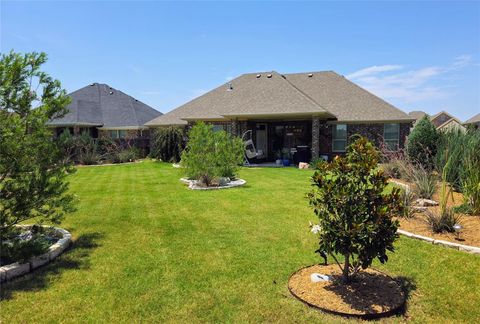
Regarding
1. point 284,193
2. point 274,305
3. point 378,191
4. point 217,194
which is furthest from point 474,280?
point 217,194

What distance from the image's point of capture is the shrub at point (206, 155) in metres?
12.1

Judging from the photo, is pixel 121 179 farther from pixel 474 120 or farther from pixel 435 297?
pixel 474 120

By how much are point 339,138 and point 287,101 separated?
4.53 metres

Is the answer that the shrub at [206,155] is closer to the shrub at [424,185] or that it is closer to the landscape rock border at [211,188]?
the landscape rock border at [211,188]

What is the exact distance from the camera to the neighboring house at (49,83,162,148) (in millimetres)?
27875

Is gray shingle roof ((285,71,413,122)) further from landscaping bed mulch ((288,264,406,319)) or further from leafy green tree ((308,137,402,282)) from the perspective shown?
leafy green tree ((308,137,402,282))

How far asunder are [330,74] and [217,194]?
64.3ft

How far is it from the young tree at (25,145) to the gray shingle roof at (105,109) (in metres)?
22.9

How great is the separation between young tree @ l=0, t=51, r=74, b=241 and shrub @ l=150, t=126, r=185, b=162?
17.2 meters

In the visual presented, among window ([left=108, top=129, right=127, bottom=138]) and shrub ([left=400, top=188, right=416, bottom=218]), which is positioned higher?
window ([left=108, top=129, right=127, bottom=138])

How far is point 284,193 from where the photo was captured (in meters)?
10.8

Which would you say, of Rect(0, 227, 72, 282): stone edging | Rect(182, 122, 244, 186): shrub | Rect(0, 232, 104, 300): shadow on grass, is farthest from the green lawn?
Rect(182, 122, 244, 186): shrub

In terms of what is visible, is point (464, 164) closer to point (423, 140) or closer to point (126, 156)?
point (423, 140)

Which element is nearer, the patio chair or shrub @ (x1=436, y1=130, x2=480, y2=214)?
shrub @ (x1=436, y1=130, x2=480, y2=214)
